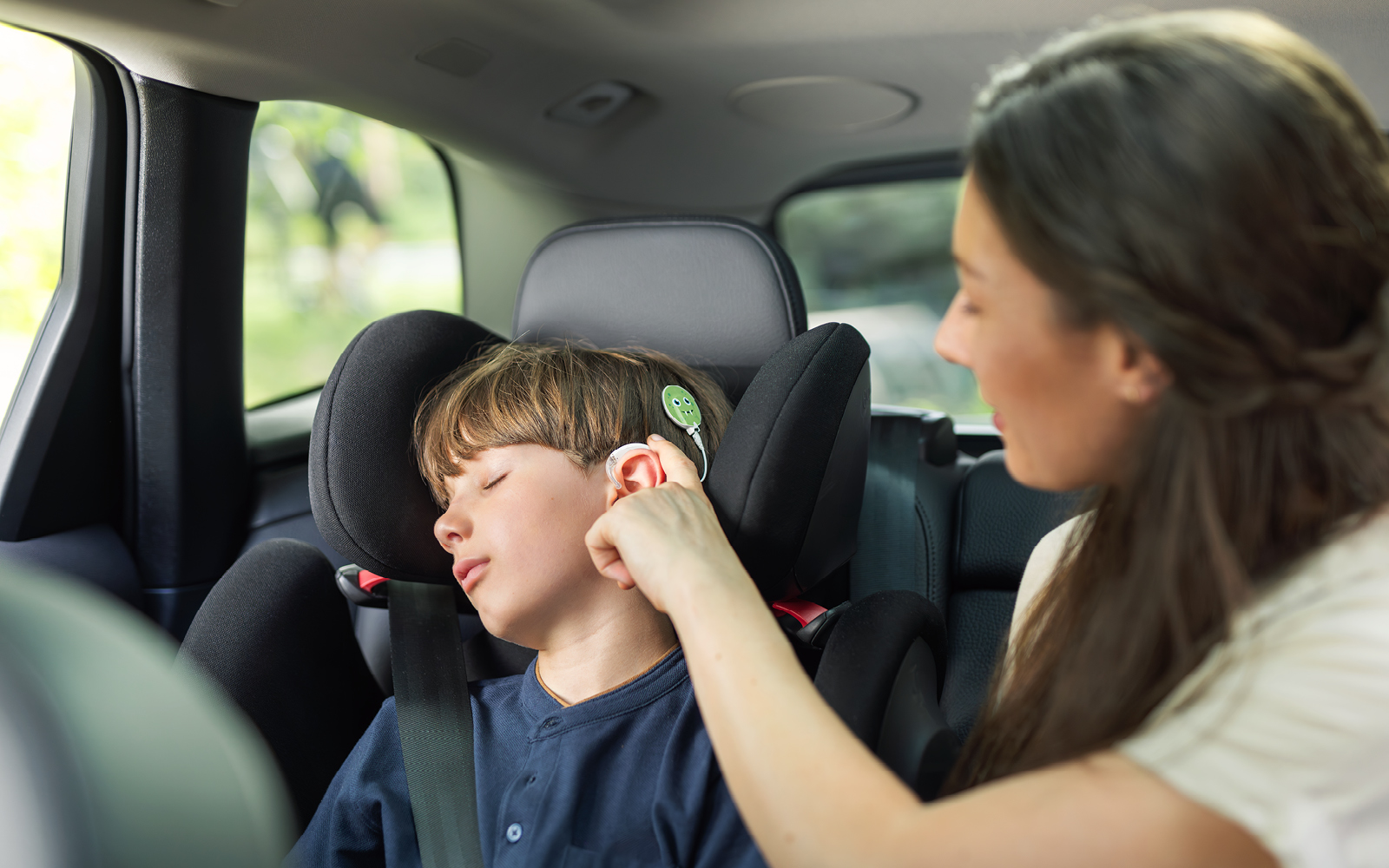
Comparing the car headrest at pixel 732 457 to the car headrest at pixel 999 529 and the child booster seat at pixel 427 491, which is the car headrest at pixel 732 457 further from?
the car headrest at pixel 999 529

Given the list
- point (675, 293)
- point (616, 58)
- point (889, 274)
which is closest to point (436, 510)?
point (675, 293)

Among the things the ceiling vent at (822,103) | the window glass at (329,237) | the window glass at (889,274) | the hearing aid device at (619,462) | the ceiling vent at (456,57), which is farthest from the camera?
the window glass at (889,274)

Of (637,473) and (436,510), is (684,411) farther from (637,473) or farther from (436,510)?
(436,510)

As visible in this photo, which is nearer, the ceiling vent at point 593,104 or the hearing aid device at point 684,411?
the hearing aid device at point 684,411

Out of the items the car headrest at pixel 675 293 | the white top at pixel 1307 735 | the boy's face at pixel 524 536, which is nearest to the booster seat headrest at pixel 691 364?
the car headrest at pixel 675 293

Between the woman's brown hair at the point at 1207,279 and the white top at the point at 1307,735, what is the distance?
2.0 inches

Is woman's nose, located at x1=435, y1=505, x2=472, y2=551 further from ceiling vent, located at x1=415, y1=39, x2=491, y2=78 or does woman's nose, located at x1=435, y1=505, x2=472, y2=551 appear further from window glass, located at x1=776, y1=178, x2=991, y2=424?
window glass, located at x1=776, y1=178, x2=991, y2=424

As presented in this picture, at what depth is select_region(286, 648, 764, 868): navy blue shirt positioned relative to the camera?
110 centimetres

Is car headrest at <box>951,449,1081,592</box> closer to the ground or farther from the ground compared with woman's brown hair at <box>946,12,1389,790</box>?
closer to the ground

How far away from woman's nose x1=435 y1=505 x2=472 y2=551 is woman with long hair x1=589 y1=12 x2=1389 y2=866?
0.58 m

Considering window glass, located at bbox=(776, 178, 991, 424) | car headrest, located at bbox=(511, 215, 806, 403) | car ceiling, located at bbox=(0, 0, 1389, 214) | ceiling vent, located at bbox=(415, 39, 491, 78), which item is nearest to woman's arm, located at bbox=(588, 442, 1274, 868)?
car headrest, located at bbox=(511, 215, 806, 403)

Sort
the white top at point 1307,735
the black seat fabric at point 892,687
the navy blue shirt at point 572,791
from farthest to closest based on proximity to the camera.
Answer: the navy blue shirt at point 572,791
the black seat fabric at point 892,687
the white top at point 1307,735

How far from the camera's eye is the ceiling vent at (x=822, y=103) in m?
2.21

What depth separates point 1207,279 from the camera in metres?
0.65
